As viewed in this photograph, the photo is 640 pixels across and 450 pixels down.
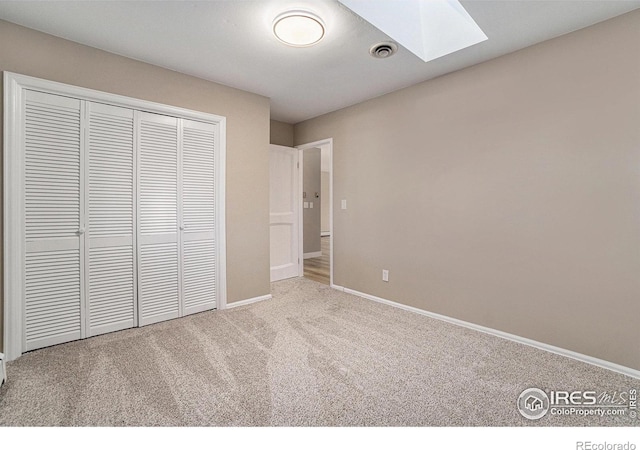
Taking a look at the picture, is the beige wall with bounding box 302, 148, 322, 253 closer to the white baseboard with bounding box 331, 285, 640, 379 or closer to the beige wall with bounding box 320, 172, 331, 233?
the white baseboard with bounding box 331, 285, 640, 379

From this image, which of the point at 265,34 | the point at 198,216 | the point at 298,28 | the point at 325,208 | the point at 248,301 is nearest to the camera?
the point at 298,28

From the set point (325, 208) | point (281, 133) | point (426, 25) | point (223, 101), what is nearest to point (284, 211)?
point (281, 133)

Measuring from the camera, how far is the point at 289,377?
1.89 m

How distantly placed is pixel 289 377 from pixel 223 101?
9.17 ft

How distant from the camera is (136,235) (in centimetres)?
268

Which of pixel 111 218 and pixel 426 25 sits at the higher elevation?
pixel 426 25

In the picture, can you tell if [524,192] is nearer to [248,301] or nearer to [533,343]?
[533,343]

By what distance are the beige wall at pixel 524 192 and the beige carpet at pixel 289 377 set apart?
0.35 metres

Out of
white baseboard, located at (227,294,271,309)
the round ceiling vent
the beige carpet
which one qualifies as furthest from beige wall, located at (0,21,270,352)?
the round ceiling vent

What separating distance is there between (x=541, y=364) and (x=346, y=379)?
1444 millimetres

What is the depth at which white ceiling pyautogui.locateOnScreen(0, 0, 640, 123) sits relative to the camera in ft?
6.26

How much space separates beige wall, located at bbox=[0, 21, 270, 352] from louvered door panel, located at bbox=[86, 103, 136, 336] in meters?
0.28

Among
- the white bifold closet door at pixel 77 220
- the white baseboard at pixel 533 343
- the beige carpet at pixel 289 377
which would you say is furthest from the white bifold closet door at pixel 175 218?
the white baseboard at pixel 533 343

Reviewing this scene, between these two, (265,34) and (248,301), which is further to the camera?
(248,301)
